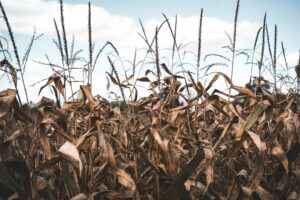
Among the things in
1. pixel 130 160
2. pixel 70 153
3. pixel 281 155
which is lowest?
pixel 130 160

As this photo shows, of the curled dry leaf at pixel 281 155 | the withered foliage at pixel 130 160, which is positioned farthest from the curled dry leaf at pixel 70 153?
the curled dry leaf at pixel 281 155

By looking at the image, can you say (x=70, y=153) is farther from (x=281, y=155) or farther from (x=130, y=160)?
(x=281, y=155)

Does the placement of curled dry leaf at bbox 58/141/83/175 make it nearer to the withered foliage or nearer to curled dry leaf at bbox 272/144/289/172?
the withered foliage

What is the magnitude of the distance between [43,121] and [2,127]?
0.57 m

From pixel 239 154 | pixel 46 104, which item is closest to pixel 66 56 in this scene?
pixel 46 104

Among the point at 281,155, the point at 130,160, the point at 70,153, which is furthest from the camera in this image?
the point at 130,160

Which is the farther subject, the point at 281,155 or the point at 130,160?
the point at 130,160

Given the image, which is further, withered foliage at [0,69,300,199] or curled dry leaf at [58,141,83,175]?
withered foliage at [0,69,300,199]

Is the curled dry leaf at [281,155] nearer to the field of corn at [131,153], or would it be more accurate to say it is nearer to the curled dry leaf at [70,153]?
the field of corn at [131,153]

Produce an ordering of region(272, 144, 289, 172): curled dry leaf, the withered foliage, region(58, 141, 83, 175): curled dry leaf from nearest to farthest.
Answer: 1. region(58, 141, 83, 175): curled dry leaf
2. the withered foliage
3. region(272, 144, 289, 172): curled dry leaf

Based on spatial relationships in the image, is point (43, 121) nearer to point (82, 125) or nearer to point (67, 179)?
point (67, 179)

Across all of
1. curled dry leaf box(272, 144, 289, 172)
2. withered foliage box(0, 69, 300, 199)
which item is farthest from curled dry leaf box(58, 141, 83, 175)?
curled dry leaf box(272, 144, 289, 172)

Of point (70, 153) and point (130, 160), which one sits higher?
point (70, 153)

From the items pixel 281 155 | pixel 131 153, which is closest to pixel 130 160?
pixel 131 153
